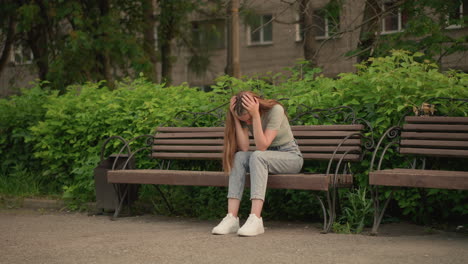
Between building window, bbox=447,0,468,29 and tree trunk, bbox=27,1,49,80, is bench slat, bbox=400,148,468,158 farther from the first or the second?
tree trunk, bbox=27,1,49,80

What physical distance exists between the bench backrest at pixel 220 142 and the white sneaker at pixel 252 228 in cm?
102

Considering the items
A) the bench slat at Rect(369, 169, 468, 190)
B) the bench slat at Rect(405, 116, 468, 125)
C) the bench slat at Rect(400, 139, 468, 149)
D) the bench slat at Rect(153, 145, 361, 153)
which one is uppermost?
the bench slat at Rect(405, 116, 468, 125)

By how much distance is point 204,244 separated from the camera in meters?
5.80

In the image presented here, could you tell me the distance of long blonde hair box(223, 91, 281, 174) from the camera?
6527mm

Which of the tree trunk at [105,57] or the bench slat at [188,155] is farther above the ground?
the tree trunk at [105,57]

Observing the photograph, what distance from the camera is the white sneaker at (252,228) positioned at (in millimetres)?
6066

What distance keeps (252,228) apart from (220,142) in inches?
62.9

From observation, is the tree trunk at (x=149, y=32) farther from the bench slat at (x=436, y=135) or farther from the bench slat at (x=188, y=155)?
the bench slat at (x=436, y=135)

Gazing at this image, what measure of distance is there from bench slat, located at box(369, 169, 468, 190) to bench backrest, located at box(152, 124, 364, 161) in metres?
0.63

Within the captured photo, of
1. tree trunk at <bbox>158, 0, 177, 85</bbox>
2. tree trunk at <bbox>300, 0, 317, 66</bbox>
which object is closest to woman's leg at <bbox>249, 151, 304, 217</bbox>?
tree trunk at <bbox>300, 0, 317, 66</bbox>

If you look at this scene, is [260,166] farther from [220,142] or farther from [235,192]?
[220,142]

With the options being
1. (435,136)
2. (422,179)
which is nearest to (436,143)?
(435,136)

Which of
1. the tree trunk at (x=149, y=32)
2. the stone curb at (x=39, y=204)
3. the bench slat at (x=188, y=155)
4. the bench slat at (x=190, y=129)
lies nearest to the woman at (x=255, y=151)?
the bench slat at (x=188, y=155)

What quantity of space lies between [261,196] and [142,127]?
2336 mm
